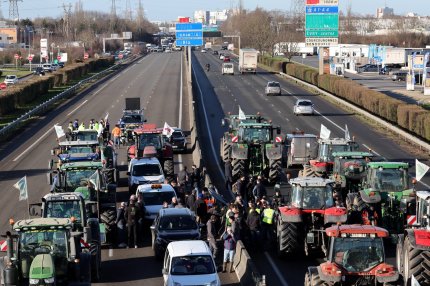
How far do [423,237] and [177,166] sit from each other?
24.9 meters

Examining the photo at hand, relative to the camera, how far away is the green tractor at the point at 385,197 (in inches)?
1008

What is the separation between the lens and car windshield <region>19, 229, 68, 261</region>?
62.3 ft

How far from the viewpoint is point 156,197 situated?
28.9m

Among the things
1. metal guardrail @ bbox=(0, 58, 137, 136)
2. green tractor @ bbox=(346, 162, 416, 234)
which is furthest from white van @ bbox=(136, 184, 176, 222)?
metal guardrail @ bbox=(0, 58, 137, 136)

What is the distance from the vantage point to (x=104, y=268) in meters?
23.8

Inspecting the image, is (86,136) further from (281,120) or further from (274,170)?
(281,120)

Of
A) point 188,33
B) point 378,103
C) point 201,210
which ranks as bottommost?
point 378,103

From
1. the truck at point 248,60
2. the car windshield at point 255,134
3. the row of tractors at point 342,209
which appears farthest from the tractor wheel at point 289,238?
the truck at point 248,60

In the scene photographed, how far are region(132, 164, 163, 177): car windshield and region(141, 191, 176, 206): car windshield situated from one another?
5.50m

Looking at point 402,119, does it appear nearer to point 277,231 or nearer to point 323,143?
point 323,143

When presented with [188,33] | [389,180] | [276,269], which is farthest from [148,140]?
[188,33]

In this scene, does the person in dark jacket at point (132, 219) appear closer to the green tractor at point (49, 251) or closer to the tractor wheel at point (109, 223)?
the tractor wheel at point (109, 223)

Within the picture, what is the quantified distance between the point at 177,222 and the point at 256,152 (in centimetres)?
1376

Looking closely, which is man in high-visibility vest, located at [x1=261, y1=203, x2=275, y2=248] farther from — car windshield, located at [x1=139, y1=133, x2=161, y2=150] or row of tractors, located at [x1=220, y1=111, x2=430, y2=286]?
car windshield, located at [x1=139, y1=133, x2=161, y2=150]
